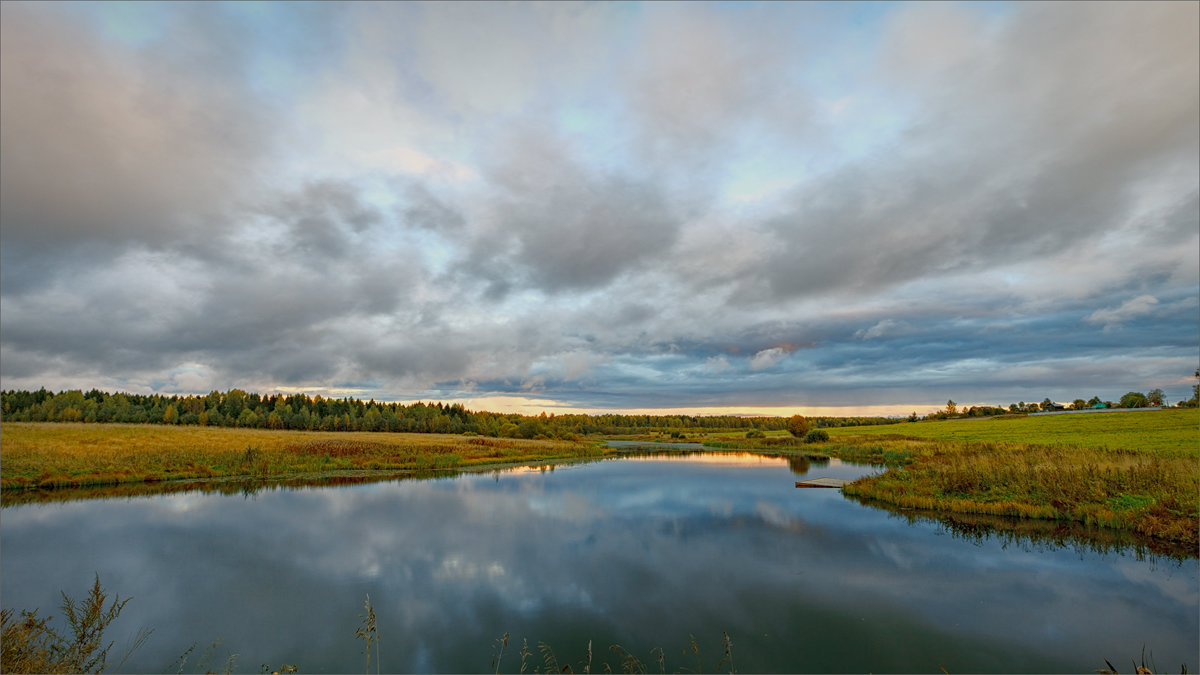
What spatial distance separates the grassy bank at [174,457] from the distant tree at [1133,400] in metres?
106

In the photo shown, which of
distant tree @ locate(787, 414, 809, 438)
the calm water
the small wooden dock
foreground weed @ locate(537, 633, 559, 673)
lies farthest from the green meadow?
distant tree @ locate(787, 414, 809, 438)

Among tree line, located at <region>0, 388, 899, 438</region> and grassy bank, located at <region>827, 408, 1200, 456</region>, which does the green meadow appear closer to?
grassy bank, located at <region>827, 408, 1200, 456</region>

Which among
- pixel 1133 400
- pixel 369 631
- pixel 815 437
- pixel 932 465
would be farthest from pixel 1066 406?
pixel 369 631

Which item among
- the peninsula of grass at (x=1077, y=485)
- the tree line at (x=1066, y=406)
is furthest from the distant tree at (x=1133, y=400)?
the peninsula of grass at (x=1077, y=485)

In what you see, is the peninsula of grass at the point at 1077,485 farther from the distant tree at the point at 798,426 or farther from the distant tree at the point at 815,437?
the distant tree at the point at 798,426

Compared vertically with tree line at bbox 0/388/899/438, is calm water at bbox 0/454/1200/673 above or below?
below

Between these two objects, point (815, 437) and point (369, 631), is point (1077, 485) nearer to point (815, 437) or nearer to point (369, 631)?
point (369, 631)

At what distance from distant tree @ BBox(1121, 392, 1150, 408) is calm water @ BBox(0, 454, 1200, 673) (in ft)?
336

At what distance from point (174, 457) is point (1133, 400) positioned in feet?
451

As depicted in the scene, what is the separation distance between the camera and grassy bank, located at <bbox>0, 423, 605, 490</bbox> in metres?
27.4

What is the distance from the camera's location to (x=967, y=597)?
40.8 ft

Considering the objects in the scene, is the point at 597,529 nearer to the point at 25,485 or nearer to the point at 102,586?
the point at 102,586

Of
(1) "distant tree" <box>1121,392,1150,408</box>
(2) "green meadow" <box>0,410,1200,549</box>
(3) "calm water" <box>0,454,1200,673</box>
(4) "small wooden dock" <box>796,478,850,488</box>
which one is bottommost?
(4) "small wooden dock" <box>796,478,850,488</box>

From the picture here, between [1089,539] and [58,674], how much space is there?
26830 millimetres
